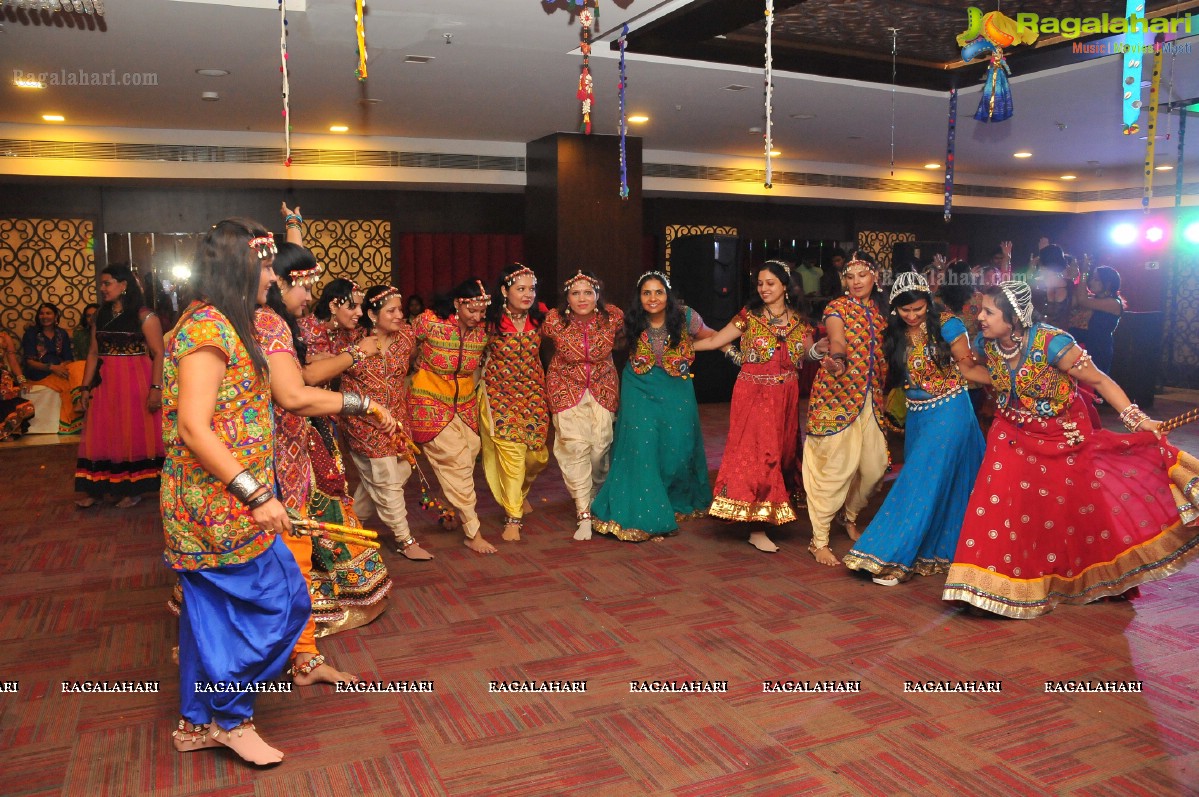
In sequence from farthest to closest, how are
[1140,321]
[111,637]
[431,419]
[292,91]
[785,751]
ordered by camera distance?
1. [1140,321]
2. [292,91]
3. [431,419]
4. [111,637]
5. [785,751]

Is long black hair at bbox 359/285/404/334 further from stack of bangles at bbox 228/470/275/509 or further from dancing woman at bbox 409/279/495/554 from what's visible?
stack of bangles at bbox 228/470/275/509

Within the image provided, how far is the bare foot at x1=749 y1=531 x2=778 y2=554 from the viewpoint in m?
4.64

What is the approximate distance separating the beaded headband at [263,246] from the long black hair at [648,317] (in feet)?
8.51

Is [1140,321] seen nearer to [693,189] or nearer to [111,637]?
[693,189]

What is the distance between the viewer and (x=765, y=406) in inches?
184

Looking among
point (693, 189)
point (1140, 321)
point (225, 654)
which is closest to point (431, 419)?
point (225, 654)

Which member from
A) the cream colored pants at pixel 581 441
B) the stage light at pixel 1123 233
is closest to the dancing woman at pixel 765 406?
the cream colored pants at pixel 581 441

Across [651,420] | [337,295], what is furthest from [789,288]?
[337,295]

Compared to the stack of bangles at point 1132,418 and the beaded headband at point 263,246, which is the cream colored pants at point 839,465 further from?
the beaded headband at point 263,246

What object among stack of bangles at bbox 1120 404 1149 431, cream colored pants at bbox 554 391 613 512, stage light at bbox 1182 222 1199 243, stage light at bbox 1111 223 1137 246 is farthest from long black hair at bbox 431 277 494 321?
stage light at bbox 1111 223 1137 246

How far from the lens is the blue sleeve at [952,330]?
13.2ft

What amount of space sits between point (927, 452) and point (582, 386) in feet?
5.84

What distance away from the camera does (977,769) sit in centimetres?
256

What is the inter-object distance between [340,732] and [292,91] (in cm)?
533
